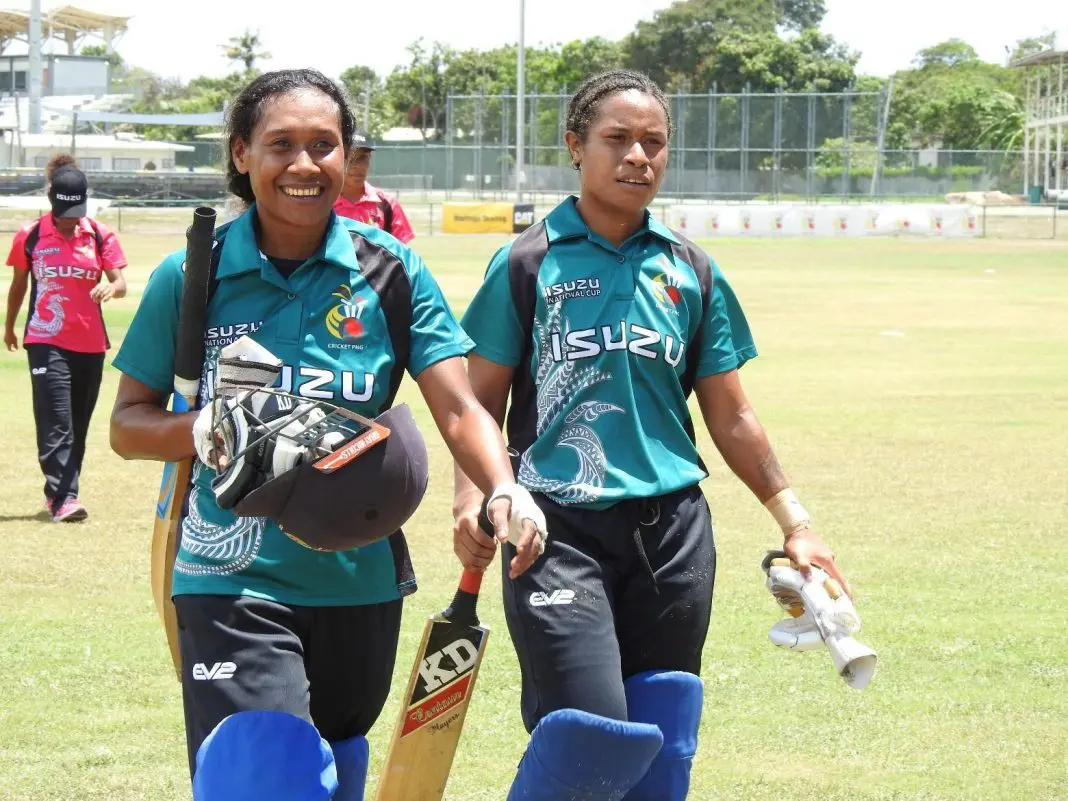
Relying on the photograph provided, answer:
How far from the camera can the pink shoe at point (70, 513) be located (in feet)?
33.6

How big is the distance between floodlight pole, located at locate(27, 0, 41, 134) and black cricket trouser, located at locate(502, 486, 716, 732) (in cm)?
7411

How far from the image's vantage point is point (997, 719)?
6.24 m

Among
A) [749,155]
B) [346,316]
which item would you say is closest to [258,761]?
[346,316]

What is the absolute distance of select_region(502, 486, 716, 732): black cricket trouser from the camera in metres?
4.13

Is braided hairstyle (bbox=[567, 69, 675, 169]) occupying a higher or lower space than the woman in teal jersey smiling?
higher

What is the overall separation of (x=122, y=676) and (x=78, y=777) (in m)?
1.25

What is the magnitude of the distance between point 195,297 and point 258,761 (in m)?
1.05

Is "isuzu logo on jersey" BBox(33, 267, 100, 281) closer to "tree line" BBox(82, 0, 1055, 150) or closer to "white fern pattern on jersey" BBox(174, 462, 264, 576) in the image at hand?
"white fern pattern on jersey" BBox(174, 462, 264, 576)

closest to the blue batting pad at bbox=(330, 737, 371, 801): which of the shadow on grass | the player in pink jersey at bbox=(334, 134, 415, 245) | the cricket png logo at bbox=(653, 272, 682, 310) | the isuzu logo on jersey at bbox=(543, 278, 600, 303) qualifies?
the isuzu logo on jersey at bbox=(543, 278, 600, 303)

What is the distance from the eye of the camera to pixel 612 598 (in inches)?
170

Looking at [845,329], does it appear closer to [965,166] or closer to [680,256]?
[680,256]

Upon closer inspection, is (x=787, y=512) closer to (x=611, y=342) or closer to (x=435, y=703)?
(x=611, y=342)

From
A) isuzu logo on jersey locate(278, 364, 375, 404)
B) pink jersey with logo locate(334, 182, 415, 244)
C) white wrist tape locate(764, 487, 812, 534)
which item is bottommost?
white wrist tape locate(764, 487, 812, 534)

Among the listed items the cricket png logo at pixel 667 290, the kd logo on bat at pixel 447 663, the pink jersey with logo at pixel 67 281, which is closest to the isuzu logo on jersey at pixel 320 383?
the kd logo on bat at pixel 447 663
